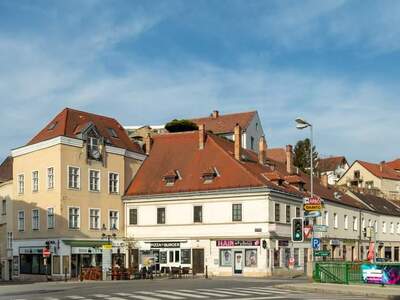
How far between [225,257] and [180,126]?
42.0 meters

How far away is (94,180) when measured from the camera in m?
60.7

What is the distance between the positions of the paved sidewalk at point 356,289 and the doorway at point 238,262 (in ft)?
77.3

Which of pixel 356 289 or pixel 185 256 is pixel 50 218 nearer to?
pixel 185 256

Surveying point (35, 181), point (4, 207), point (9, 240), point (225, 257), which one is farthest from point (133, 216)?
point (4, 207)

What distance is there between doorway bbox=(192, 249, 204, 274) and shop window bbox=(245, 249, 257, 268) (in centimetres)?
436

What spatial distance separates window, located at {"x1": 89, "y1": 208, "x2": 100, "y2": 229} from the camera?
60.1 metres

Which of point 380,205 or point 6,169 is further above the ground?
point 6,169

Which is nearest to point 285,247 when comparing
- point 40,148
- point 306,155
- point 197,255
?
point 197,255

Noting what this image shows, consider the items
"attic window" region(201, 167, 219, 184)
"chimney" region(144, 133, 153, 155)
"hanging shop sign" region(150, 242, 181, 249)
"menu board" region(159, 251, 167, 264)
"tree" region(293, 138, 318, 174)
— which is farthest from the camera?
"tree" region(293, 138, 318, 174)

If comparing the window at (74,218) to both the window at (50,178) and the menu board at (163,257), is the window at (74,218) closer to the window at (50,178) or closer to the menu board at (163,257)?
the window at (50,178)

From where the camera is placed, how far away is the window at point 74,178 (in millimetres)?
58281

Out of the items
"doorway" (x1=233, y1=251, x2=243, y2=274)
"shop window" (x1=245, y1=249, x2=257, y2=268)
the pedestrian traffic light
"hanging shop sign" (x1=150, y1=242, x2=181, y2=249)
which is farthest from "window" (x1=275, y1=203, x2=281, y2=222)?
the pedestrian traffic light

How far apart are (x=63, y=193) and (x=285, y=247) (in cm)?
1991

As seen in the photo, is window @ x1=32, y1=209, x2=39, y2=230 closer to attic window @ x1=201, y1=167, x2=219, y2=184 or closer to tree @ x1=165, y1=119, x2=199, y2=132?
attic window @ x1=201, y1=167, x2=219, y2=184
